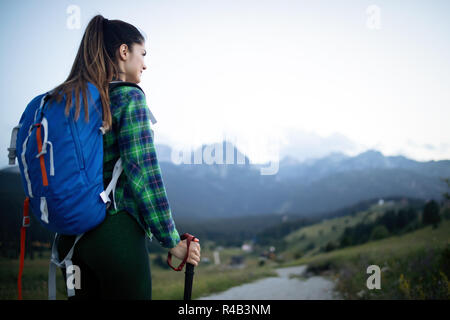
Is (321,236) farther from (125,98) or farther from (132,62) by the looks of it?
(125,98)

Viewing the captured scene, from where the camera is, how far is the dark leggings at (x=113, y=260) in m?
1.50

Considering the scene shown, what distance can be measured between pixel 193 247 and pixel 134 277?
1.06 feet

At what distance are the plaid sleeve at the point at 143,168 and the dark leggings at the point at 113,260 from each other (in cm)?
11

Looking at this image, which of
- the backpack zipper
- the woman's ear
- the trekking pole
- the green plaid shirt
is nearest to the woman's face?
the woman's ear

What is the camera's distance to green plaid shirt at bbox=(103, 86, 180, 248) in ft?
5.06

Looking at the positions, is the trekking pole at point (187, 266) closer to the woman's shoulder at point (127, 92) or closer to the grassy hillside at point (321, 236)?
the woman's shoulder at point (127, 92)

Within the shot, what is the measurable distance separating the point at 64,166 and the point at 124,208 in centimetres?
35

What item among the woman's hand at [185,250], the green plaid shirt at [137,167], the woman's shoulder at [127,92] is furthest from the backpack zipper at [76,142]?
the woman's hand at [185,250]

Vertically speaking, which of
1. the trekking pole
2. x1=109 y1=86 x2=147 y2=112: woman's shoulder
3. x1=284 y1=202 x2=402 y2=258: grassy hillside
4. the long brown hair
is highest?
the long brown hair

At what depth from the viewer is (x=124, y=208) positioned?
5.16ft

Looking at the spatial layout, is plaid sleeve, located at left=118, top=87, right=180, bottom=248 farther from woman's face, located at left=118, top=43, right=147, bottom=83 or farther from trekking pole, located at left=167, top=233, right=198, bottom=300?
woman's face, located at left=118, top=43, right=147, bottom=83

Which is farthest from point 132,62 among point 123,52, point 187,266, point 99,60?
point 187,266
